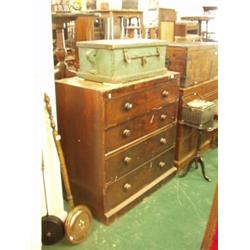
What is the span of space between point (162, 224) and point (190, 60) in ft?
4.41

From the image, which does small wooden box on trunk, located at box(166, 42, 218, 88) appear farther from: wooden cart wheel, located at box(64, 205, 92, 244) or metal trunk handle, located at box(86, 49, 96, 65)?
wooden cart wheel, located at box(64, 205, 92, 244)

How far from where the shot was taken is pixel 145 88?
2.10m

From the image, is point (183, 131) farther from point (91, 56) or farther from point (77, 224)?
point (77, 224)

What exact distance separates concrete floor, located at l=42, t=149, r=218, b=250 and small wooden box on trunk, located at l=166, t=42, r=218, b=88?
91 cm

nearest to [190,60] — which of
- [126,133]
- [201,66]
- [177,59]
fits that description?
[177,59]

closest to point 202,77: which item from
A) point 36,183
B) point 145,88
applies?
point 145,88

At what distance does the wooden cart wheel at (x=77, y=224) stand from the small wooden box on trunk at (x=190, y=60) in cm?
137

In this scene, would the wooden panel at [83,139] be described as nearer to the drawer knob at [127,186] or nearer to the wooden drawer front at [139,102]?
the wooden drawer front at [139,102]

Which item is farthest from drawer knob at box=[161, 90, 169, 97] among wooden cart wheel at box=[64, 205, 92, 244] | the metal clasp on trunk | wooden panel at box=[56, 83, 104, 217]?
wooden cart wheel at box=[64, 205, 92, 244]

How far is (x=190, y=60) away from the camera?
100 inches

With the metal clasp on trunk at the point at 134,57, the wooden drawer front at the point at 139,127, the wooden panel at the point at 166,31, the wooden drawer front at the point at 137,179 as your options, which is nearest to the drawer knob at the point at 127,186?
the wooden drawer front at the point at 137,179

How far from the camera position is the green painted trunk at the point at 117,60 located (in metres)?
1.90

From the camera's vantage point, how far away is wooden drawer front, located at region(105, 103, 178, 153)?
1916mm
